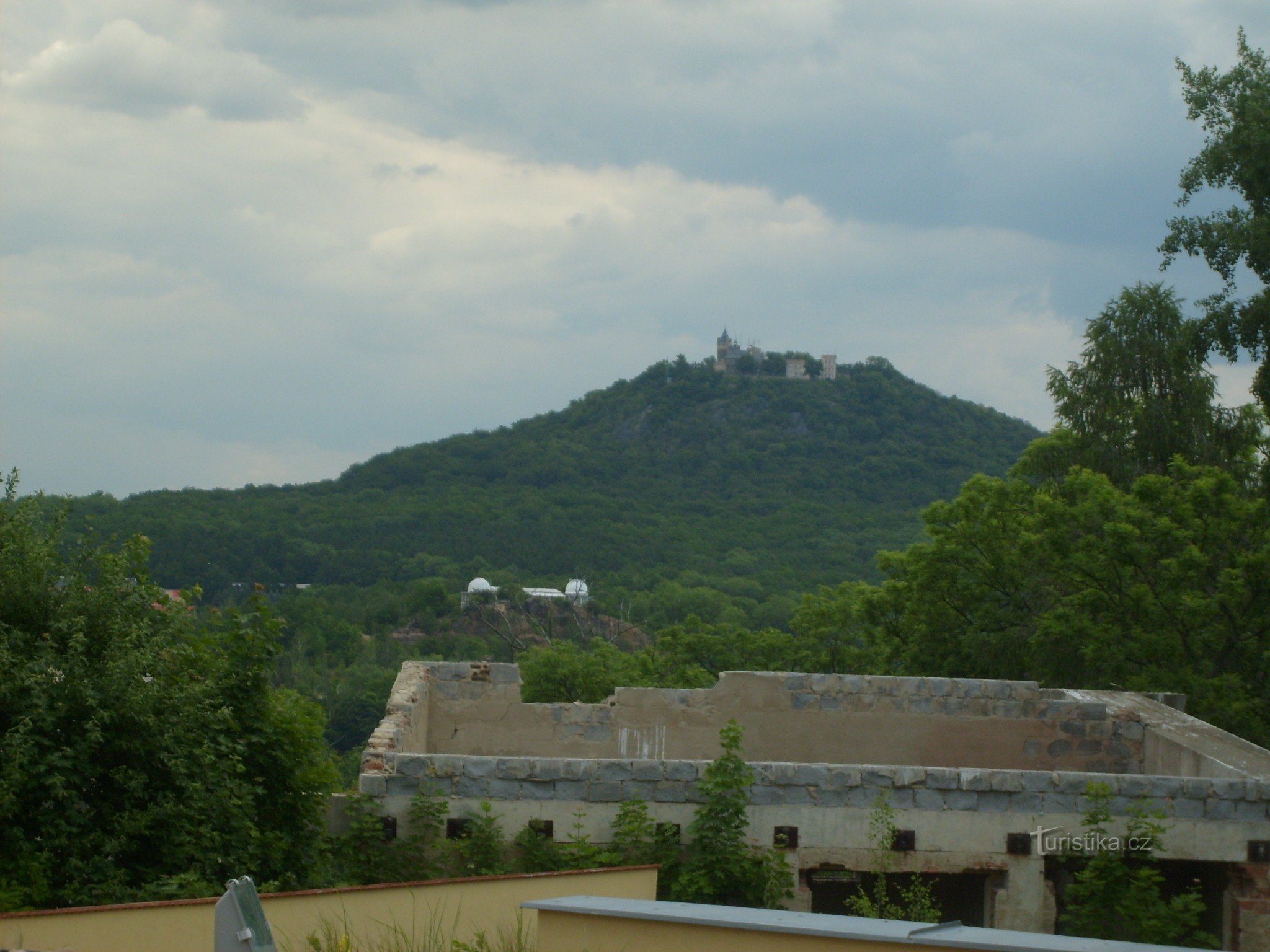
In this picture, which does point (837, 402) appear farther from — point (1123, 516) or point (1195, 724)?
point (1195, 724)

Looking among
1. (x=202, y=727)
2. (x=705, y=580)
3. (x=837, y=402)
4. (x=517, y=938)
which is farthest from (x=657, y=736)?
(x=837, y=402)

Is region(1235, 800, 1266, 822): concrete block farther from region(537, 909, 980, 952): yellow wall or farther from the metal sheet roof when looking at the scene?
region(537, 909, 980, 952): yellow wall

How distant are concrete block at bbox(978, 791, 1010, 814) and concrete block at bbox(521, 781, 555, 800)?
3159mm

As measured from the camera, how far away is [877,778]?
974 cm

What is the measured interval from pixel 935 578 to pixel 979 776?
1607cm

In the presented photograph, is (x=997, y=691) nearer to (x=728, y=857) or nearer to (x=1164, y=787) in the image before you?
(x=1164, y=787)

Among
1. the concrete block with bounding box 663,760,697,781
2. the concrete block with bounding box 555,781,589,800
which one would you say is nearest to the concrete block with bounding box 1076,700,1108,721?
the concrete block with bounding box 663,760,697,781

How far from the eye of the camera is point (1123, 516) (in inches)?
834

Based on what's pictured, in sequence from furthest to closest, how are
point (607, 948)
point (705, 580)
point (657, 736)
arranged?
point (705, 580)
point (657, 736)
point (607, 948)

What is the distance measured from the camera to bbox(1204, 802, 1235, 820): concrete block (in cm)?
962

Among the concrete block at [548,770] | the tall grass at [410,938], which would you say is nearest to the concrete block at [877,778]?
the concrete block at [548,770]

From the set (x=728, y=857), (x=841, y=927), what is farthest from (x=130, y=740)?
(x=841, y=927)

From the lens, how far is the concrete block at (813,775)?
9.75m

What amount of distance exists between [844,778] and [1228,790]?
2.76m
